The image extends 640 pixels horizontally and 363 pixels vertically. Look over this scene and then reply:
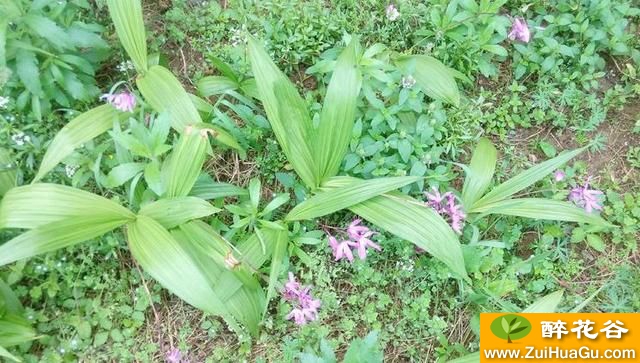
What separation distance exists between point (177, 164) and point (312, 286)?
0.70 meters

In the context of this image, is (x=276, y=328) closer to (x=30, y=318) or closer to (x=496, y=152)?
(x=30, y=318)

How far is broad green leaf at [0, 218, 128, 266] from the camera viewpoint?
1948 millimetres

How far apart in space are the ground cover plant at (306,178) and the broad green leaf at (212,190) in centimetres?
2

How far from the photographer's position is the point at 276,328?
2268 millimetres

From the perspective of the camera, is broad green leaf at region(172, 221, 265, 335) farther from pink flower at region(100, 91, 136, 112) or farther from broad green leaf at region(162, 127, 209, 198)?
pink flower at region(100, 91, 136, 112)

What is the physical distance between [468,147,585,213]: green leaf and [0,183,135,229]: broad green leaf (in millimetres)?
1395

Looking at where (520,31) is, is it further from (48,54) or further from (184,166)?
(48,54)

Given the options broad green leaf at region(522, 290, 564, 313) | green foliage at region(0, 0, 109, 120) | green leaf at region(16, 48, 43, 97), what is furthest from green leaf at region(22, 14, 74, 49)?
broad green leaf at region(522, 290, 564, 313)

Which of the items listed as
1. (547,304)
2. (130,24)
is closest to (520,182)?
(547,304)

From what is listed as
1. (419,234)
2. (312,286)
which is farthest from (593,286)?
(312,286)

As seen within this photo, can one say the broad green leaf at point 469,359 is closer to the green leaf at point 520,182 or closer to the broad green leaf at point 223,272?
the green leaf at point 520,182

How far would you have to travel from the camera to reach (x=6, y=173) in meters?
2.25

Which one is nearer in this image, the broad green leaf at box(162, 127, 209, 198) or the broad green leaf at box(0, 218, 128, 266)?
the broad green leaf at box(0, 218, 128, 266)

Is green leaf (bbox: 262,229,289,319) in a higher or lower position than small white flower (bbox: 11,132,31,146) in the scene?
lower
